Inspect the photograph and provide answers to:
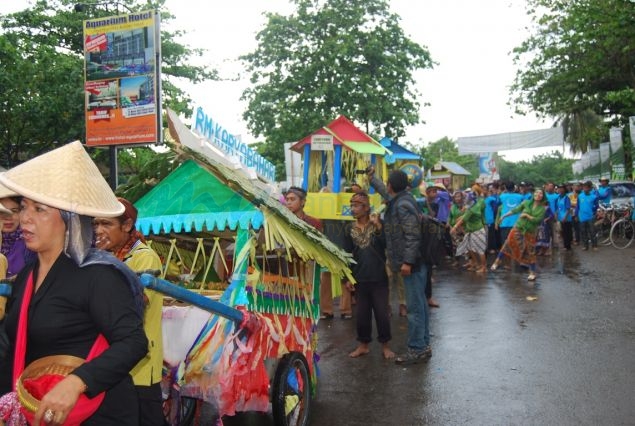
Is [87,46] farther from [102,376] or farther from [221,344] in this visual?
[102,376]

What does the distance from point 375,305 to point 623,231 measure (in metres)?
14.3

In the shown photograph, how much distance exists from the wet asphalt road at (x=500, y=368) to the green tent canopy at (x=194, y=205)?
1645mm

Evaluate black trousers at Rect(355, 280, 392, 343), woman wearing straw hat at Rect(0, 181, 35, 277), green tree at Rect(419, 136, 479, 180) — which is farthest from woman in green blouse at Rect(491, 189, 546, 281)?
green tree at Rect(419, 136, 479, 180)

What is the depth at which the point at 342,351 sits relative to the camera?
7098 mm

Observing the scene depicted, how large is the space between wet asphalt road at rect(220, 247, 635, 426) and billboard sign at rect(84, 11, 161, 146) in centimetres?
705

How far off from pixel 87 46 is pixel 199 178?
10.7 m

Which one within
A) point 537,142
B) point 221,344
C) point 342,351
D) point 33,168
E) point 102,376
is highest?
point 537,142

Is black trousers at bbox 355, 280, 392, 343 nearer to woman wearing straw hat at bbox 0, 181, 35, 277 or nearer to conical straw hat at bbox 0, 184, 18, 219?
woman wearing straw hat at bbox 0, 181, 35, 277

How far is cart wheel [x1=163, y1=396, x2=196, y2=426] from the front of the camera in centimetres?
432

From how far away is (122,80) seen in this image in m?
13.7

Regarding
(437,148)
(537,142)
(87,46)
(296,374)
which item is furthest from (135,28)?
(437,148)

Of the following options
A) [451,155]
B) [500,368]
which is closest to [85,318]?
[500,368]

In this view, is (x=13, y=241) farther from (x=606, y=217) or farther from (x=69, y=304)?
(x=606, y=217)

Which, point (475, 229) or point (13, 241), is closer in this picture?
point (13, 241)
